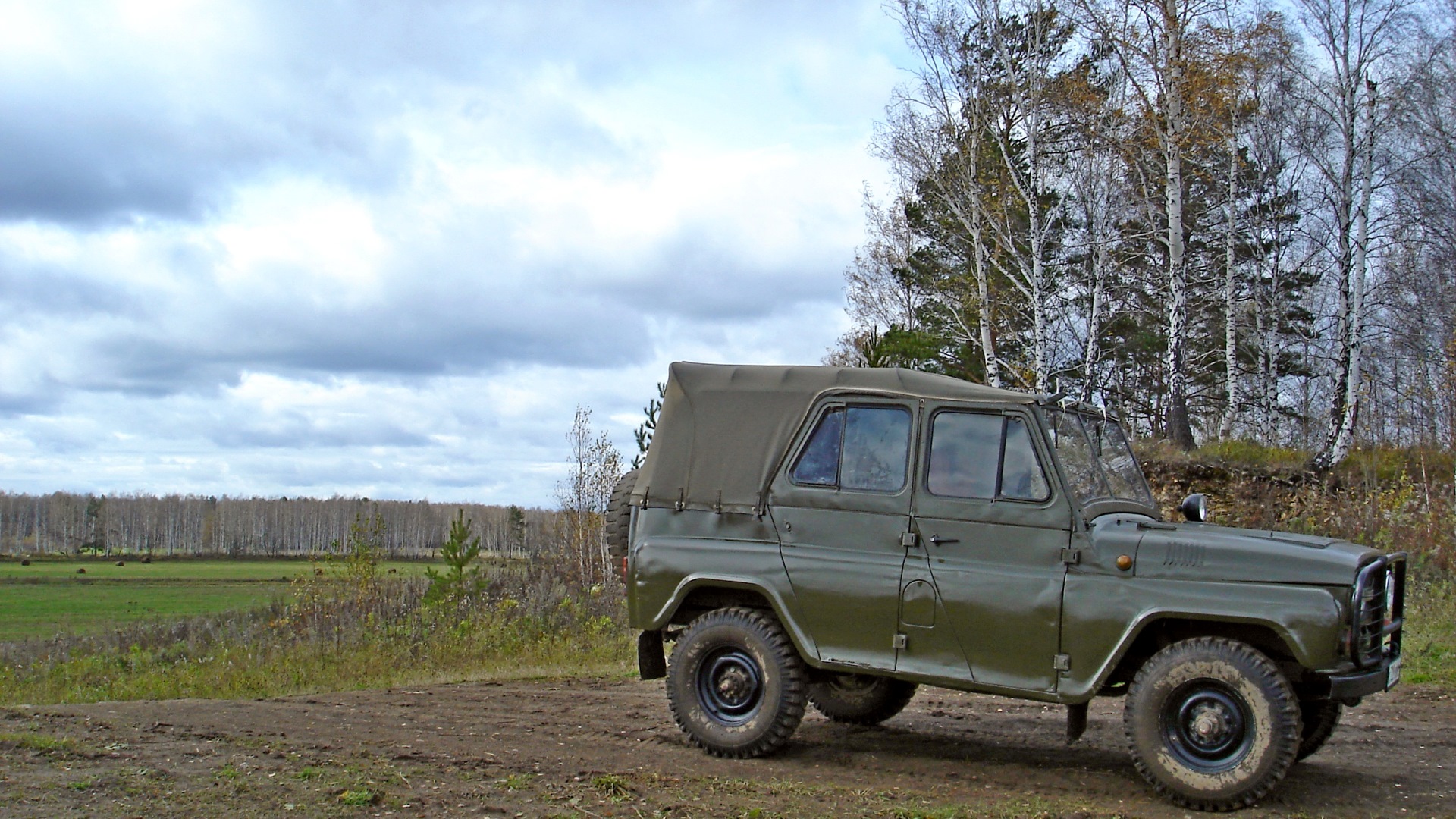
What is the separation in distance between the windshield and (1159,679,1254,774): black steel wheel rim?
116cm

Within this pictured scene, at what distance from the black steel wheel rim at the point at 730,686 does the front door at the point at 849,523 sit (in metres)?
0.53

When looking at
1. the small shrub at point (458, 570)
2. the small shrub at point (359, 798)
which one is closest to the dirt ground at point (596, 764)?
the small shrub at point (359, 798)

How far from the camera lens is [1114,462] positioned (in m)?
7.16

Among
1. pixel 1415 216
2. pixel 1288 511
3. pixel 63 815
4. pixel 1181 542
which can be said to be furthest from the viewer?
pixel 1415 216

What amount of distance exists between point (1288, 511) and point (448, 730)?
48.3ft

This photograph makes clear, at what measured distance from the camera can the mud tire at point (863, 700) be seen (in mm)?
8273

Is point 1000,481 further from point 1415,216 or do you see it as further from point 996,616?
point 1415,216

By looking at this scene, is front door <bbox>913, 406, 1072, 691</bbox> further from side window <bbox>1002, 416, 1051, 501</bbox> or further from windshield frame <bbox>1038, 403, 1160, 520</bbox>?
windshield frame <bbox>1038, 403, 1160, 520</bbox>

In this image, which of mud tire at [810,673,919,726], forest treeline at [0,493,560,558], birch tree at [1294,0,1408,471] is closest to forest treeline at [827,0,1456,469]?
birch tree at [1294,0,1408,471]

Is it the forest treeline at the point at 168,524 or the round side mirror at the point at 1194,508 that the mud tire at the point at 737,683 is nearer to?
the round side mirror at the point at 1194,508

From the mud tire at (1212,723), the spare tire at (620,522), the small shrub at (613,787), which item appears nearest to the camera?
the mud tire at (1212,723)

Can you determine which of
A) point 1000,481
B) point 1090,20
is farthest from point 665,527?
point 1090,20

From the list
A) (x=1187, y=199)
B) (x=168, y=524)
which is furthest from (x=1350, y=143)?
(x=168, y=524)

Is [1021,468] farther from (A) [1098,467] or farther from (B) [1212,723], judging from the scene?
(B) [1212,723]
